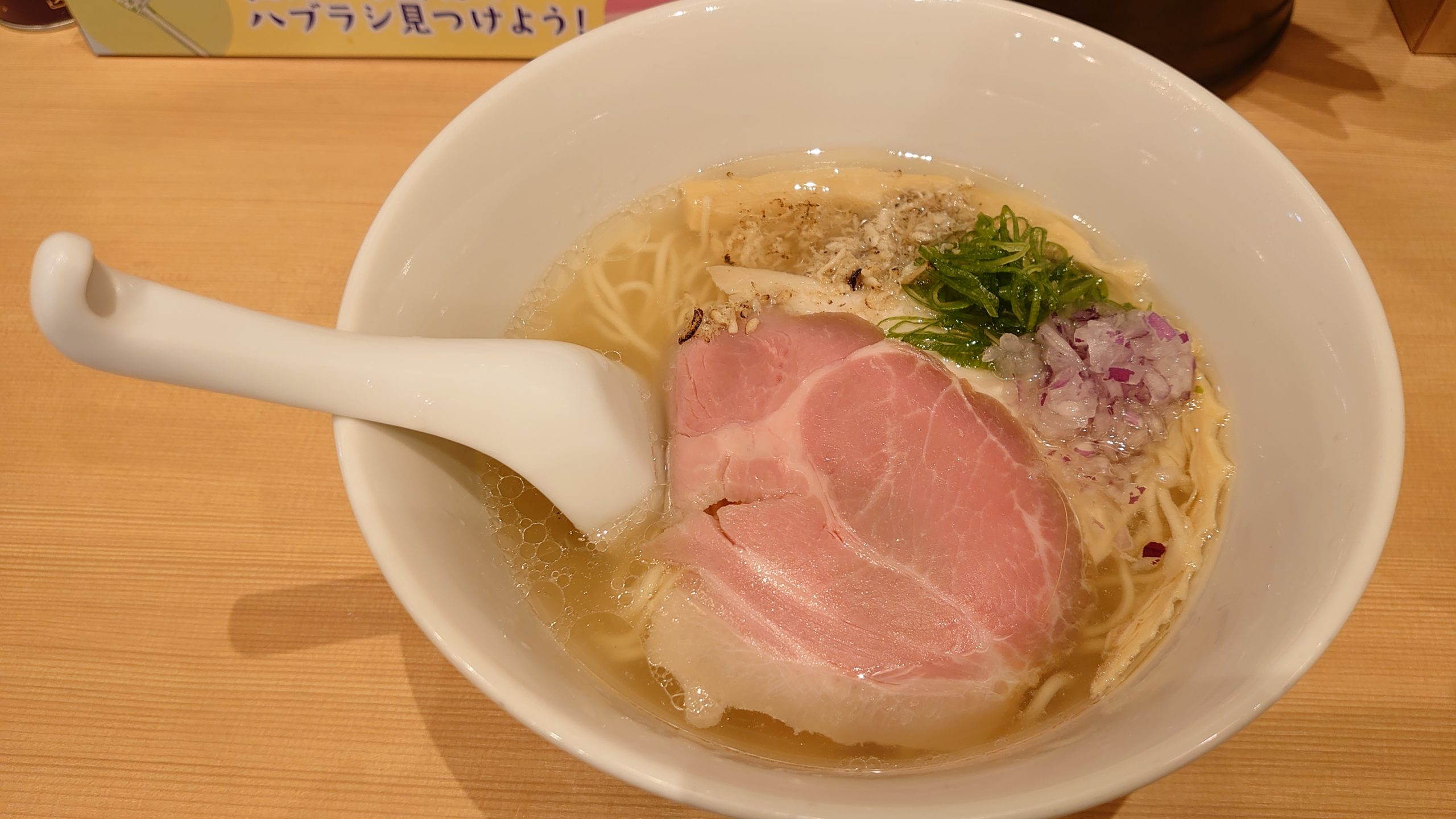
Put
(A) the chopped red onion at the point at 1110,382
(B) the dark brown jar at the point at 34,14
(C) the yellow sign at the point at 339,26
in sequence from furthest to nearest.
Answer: (B) the dark brown jar at the point at 34,14, (C) the yellow sign at the point at 339,26, (A) the chopped red onion at the point at 1110,382

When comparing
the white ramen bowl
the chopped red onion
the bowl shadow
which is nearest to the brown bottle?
the white ramen bowl

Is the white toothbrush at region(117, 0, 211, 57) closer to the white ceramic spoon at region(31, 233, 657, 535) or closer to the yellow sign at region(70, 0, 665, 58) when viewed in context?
the yellow sign at region(70, 0, 665, 58)

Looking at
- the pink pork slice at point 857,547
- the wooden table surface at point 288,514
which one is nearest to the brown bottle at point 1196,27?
the wooden table surface at point 288,514

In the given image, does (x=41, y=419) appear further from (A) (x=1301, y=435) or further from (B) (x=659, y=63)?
(A) (x=1301, y=435)

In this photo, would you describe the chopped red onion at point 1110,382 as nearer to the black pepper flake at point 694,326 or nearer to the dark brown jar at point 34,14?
the black pepper flake at point 694,326

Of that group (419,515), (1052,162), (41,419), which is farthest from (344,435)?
(1052,162)

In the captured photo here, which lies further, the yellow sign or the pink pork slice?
the yellow sign
